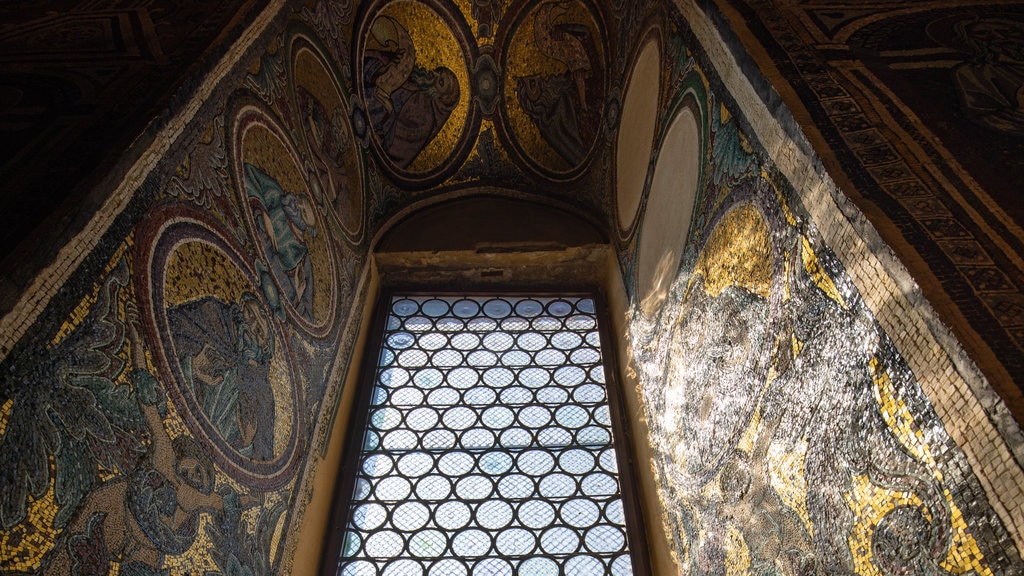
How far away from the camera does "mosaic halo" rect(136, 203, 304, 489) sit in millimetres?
2936

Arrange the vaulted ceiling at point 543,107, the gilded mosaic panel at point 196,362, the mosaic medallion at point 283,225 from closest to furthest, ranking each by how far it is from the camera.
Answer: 1. the gilded mosaic panel at point 196,362
2. the vaulted ceiling at point 543,107
3. the mosaic medallion at point 283,225

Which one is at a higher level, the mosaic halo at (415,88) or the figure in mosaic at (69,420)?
the mosaic halo at (415,88)

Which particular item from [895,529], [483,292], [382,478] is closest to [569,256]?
[483,292]

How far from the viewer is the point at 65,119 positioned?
313 centimetres

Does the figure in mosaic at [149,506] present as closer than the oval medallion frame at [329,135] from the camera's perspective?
Yes

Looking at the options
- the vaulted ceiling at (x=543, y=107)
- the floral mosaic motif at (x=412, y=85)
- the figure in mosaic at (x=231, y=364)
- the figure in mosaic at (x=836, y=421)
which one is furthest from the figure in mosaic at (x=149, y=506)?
the floral mosaic motif at (x=412, y=85)

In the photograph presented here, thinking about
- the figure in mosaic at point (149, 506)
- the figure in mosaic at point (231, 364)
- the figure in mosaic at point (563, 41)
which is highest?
the figure in mosaic at point (563, 41)

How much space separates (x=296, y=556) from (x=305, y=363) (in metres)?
0.97

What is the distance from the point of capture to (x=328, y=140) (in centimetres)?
502

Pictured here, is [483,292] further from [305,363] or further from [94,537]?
[94,537]

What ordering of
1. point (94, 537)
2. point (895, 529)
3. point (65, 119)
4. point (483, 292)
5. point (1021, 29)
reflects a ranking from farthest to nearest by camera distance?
1. point (483, 292)
2. point (1021, 29)
3. point (65, 119)
4. point (94, 537)
5. point (895, 529)

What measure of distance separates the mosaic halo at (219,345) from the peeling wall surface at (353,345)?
1 centimetres

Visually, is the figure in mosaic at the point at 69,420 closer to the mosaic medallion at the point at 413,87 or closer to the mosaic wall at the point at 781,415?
the mosaic wall at the point at 781,415

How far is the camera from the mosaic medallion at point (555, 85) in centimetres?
586
